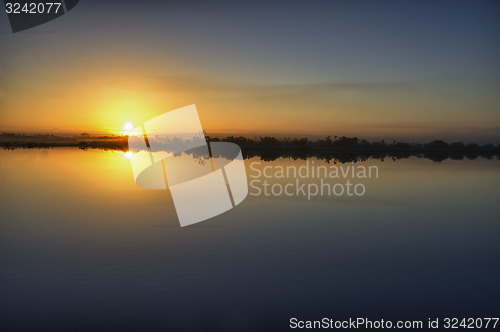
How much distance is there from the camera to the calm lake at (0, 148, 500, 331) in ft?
16.4

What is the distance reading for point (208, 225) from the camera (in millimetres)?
9469

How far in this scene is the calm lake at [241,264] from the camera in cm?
499

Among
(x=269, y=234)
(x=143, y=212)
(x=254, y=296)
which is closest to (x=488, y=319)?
(x=254, y=296)

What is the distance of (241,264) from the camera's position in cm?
671

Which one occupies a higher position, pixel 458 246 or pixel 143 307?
pixel 143 307

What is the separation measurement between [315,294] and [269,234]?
320 cm

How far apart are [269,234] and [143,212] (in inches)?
141

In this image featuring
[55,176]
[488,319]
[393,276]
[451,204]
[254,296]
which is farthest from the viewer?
[55,176]

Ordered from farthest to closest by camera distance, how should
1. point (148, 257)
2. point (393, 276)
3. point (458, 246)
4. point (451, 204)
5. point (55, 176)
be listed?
point (55, 176) < point (451, 204) < point (458, 246) < point (148, 257) < point (393, 276)

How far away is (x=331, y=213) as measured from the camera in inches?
430

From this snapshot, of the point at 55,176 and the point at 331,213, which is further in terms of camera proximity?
the point at 55,176

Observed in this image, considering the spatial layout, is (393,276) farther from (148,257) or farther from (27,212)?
(27,212)

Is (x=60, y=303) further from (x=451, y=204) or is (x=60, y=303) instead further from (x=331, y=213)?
(x=451, y=204)

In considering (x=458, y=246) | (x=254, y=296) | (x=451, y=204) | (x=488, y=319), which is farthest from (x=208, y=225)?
(x=451, y=204)
